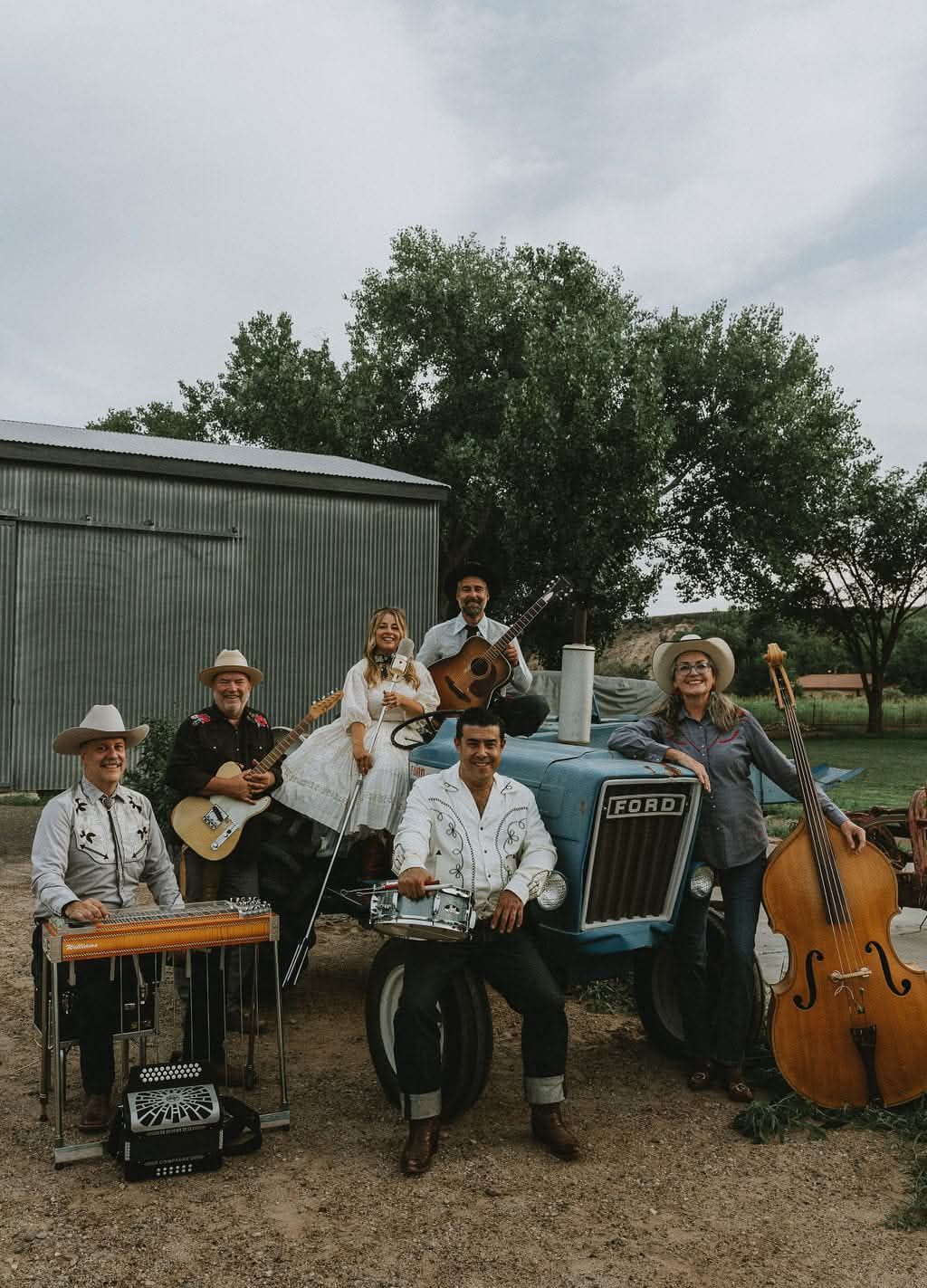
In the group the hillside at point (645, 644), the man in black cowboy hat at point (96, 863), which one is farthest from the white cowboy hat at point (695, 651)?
the hillside at point (645, 644)

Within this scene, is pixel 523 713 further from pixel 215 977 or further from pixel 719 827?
pixel 215 977

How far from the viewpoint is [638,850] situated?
4.66 meters

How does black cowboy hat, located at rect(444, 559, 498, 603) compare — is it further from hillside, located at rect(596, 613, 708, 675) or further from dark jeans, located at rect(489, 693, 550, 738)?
hillside, located at rect(596, 613, 708, 675)

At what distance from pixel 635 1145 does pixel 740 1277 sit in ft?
3.12

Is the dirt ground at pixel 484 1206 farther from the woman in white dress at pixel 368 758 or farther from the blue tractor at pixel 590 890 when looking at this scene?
the woman in white dress at pixel 368 758

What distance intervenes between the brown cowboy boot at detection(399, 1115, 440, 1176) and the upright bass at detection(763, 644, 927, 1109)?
53.0 inches

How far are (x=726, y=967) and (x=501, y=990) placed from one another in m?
1.03

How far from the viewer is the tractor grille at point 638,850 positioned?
4539 mm

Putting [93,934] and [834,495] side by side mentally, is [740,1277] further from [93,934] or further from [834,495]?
[834,495]

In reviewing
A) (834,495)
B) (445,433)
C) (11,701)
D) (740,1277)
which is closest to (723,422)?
(834,495)

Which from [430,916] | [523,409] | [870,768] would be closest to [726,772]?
[430,916]

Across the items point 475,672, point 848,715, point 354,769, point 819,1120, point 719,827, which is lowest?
point 848,715

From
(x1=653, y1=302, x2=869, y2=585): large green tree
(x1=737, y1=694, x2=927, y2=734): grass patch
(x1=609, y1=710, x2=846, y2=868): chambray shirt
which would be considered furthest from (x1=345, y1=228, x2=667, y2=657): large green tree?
(x1=609, y1=710, x2=846, y2=868): chambray shirt

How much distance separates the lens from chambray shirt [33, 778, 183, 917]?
428 cm
